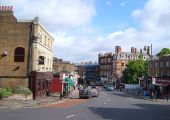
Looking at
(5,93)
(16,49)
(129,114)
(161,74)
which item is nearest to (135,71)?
(161,74)

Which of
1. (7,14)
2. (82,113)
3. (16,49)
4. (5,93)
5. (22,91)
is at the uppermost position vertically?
(7,14)

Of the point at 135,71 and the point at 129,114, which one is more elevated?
the point at 135,71

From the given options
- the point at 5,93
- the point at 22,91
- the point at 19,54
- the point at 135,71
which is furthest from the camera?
the point at 135,71

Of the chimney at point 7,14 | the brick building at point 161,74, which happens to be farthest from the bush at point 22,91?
the brick building at point 161,74

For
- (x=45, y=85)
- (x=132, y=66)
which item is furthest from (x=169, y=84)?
(x=132, y=66)

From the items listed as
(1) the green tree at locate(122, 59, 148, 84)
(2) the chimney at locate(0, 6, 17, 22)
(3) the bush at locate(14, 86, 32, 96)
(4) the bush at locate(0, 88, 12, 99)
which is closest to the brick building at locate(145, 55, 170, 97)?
(1) the green tree at locate(122, 59, 148, 84)

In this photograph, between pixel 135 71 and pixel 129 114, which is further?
pixel 135 71

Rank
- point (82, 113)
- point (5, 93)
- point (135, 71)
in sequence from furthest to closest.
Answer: point (135, 71) → point (5, 93) → point (82, 113)

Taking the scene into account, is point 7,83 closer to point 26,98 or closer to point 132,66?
Answer: point 26,98

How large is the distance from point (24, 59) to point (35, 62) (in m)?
1.55

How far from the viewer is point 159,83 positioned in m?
94.9

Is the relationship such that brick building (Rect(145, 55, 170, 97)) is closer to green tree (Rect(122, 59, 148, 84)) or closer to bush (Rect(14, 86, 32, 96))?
green tree (Rect(122, 59, 148, 84))

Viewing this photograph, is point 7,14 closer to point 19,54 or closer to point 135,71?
point 19,54

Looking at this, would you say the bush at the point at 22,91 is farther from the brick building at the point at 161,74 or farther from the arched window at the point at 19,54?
the brick building at the point at 161,74
